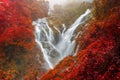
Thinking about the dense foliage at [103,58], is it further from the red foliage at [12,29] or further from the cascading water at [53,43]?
the cascading water at [53,43]

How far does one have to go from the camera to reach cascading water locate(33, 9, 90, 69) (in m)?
23.6

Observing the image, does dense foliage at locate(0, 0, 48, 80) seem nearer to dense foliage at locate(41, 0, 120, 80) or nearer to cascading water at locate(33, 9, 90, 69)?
cascading water at locate(33, 9, 90, 69)

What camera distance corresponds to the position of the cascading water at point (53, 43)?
23.6 metres

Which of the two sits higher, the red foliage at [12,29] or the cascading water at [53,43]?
the red foliage at [12,29]

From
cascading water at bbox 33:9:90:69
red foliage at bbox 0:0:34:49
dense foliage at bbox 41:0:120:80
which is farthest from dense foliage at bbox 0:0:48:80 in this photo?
dense foliage at bbox 41:0:120:80

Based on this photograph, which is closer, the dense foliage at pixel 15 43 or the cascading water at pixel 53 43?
the dense foliage at pixel 15 43

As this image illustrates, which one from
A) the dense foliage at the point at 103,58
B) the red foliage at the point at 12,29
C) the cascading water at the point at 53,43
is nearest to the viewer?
the dense foliage at the point at 103,58

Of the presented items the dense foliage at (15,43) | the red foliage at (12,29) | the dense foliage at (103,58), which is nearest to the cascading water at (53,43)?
the dense foliage at (15,43)

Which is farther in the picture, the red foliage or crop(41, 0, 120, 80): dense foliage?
the red foliage

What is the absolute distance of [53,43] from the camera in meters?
26.1

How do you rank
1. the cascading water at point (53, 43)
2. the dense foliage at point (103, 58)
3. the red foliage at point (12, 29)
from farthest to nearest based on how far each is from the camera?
the cascading water at point (53, 43) → the red foliage at point (12, 29) → the dense foliage at point (103, 58)

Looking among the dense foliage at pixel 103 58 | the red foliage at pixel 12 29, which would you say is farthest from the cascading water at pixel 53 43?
the dense foliage at pixel 103 58

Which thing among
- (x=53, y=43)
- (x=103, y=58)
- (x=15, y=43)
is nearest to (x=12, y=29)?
(x=15, y=43)

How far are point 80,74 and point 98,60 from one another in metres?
0.93
